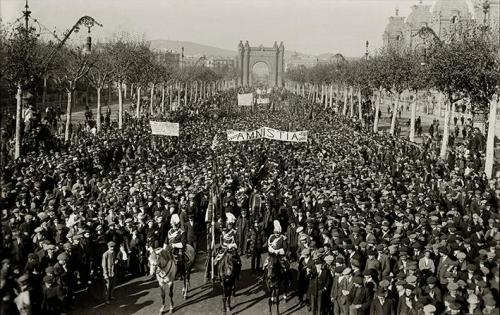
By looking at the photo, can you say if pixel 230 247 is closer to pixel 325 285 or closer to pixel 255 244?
pixel 255 244

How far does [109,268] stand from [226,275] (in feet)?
7.94

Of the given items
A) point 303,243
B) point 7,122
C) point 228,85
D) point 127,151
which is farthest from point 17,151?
point 228,85

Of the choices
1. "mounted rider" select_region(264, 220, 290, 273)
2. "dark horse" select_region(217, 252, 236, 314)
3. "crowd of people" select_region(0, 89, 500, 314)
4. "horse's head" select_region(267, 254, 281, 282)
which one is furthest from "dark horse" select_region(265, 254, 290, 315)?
"dark horse" select_region(217, 252, 236, 314)

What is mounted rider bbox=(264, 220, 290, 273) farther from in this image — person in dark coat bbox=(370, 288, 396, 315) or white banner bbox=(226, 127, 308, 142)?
white banner bbox=(226, 127, 308, 142)

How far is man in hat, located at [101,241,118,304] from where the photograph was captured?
11.7 m

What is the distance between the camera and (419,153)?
2522cm

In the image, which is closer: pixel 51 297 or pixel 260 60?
pixel 51 297

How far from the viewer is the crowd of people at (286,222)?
9664mm

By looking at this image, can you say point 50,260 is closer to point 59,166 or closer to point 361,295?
point 361,295

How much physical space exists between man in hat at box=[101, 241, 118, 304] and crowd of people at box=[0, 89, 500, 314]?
1.3 inches

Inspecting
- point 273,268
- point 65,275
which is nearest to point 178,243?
point 273,268

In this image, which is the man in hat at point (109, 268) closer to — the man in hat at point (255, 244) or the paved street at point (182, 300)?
the paved street at point (182, 300)

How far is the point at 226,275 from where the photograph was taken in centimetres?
1134

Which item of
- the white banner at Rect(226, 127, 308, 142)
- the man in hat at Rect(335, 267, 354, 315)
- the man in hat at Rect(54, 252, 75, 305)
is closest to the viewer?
the man in hat at Rect(335, 267, 354, 315)
